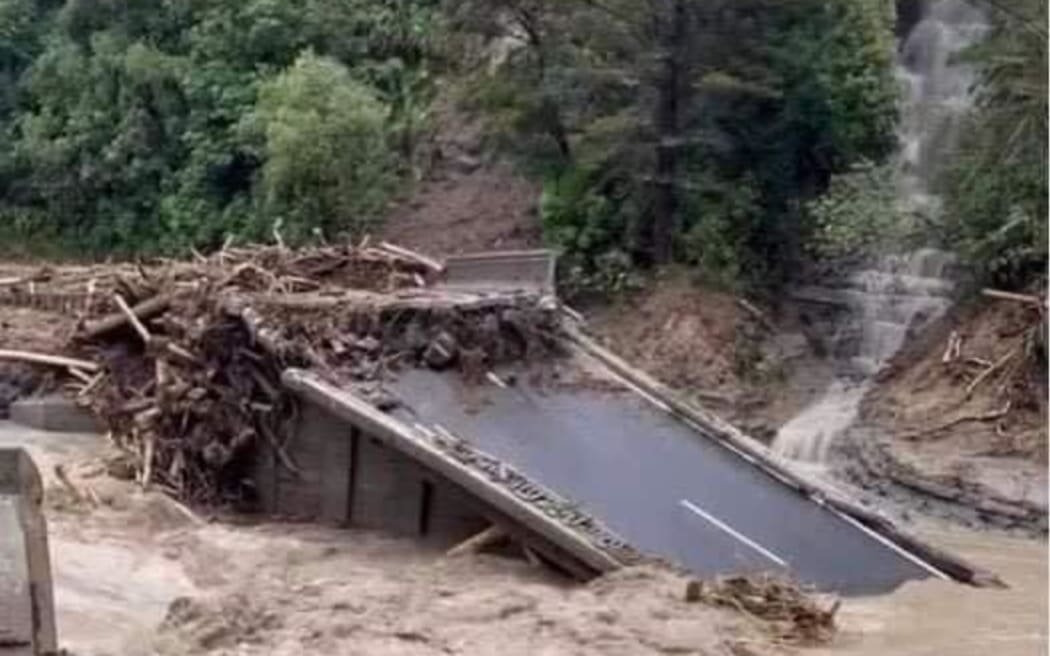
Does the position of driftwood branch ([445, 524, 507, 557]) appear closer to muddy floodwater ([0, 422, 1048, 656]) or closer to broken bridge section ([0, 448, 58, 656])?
muddy floodwater ([0, 422, 1048, 656])

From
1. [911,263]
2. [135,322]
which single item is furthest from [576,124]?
[135,322]

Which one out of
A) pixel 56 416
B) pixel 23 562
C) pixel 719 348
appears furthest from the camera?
pixel 719 348

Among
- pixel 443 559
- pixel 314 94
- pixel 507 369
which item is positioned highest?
pixel 314 94

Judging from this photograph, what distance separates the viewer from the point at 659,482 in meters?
12.0

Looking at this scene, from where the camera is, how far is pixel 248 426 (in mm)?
12930

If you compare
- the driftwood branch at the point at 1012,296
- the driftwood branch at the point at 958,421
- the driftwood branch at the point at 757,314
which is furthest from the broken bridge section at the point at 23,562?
the driftwood branch at the point at 757,314

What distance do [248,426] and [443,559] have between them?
7.47ft

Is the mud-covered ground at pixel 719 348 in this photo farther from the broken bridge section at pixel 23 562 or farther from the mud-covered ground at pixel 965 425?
the broken bridge section at pixel 23 562

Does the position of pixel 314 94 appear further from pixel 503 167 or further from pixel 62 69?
pixel 62 69

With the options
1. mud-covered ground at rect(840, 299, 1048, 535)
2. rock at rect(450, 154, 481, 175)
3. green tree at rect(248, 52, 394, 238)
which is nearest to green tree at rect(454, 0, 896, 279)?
green tree at rect(248, 52, 394, 238)

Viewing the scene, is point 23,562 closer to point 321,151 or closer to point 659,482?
point 659,482

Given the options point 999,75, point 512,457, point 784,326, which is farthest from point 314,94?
point 512,457

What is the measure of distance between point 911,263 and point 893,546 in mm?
9912

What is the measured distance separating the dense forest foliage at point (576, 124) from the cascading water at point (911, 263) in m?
0.59
